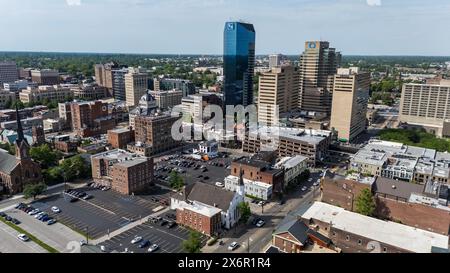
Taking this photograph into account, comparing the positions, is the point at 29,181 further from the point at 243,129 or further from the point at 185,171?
the point at 243,129

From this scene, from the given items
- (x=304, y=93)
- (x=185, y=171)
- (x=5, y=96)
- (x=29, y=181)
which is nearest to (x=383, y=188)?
(x=185, y=171)

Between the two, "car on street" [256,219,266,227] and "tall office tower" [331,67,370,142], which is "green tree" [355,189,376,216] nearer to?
"car on street" [256,219,266,227]

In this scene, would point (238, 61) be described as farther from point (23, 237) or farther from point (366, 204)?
point (23, 237)

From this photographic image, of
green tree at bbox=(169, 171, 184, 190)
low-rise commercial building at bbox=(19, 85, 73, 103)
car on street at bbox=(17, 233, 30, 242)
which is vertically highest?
low-rise commercial building at bbox=(19, 85, 73, 103)

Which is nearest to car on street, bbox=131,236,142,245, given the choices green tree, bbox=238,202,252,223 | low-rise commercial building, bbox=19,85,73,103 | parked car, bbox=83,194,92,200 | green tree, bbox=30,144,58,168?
green tree, bbox=238,202,252,223

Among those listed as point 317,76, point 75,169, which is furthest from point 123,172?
point 317,76
